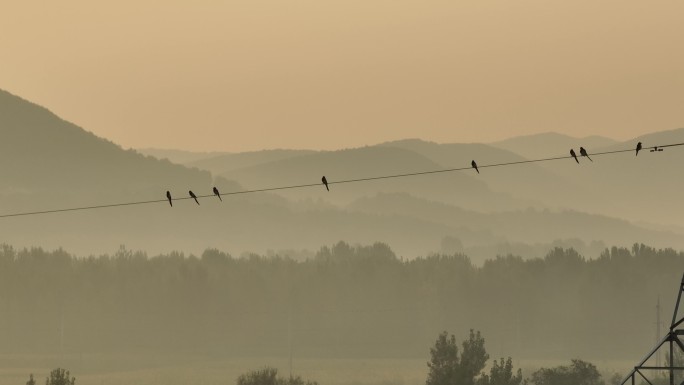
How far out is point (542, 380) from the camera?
17262 centimetres

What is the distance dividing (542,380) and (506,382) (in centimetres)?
2059

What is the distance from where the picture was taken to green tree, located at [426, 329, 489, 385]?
162 meters

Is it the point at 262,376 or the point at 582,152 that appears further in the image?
the point at 262,376

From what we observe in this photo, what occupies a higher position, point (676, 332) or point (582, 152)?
point (582, 152)

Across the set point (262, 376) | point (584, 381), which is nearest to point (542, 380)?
point (584, 381)

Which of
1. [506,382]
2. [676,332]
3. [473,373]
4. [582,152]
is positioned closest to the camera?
[676,332]

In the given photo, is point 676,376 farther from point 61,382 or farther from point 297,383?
point 61,382

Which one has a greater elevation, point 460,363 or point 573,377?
point 460,363

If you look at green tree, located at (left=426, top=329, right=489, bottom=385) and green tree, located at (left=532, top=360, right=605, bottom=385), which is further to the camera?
green tree, located at (left=532, top=360, right=605, bottom=385)

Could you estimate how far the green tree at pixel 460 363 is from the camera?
162000 mm

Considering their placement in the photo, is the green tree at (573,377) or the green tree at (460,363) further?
the green tree at (573,377)

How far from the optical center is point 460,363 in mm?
165500

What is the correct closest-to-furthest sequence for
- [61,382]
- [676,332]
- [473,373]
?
[676,332] → [61,382] → [473,373]

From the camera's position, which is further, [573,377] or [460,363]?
[573,377]
